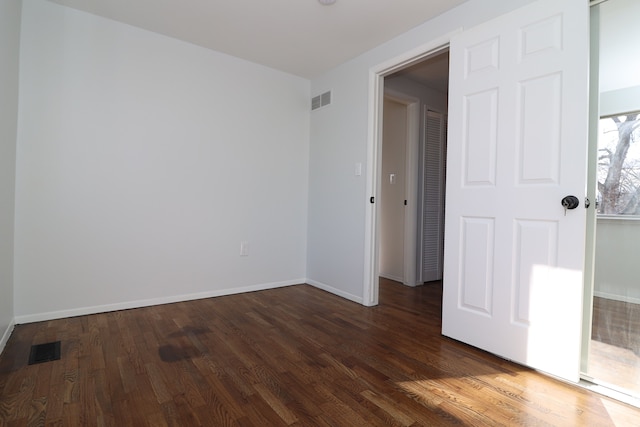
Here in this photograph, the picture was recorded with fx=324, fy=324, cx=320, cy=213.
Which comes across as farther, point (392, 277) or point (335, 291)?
point (392, 277)

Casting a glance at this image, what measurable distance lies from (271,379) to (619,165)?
209 centimetres

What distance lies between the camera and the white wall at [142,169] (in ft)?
7.91

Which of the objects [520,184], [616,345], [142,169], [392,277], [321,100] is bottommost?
[392,277]

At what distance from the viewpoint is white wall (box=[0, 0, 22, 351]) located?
6.38 ft

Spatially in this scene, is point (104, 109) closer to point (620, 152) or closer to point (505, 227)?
point (505, 227)

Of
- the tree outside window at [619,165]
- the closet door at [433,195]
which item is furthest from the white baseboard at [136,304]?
the tree outside window at [619,165]

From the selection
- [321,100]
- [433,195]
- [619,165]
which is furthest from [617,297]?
[321,100]

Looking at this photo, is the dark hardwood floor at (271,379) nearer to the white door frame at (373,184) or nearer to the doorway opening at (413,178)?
the white door frame at (373,184)

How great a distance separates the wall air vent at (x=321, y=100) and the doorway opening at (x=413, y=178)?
671 mm

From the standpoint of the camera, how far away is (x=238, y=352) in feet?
6.56

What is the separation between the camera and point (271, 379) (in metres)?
1.69

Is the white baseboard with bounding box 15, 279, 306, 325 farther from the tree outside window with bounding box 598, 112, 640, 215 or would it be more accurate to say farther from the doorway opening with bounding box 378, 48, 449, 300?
the tree outside window with bounding box 598, 112, 640, 215

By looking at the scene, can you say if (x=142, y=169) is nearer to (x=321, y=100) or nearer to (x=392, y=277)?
(x=321, y=100)

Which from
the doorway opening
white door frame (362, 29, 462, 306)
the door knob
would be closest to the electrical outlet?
white door frame (362, 29, 462, 306)
